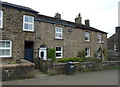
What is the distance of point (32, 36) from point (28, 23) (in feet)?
4.83

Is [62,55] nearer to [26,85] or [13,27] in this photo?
[13,27]

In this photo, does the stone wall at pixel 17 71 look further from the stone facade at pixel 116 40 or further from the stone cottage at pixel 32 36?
the stone facade at pixel 116 40

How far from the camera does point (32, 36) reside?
15.2 meters

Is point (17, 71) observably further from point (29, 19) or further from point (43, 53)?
point (29, 19)

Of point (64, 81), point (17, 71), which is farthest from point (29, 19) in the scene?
point (64, 81)

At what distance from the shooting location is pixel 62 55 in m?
18.6

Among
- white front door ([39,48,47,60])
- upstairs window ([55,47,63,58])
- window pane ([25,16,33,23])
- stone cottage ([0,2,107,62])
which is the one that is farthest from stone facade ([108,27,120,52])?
window pane ([25,16,33,23])

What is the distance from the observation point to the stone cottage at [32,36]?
13477mm

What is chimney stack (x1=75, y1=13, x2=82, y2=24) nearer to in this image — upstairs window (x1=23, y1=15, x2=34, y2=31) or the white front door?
the white front door

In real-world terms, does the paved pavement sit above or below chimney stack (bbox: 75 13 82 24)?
below

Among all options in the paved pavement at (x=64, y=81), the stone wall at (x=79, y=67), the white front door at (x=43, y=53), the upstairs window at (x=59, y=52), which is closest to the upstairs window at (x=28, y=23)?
the white front door at (x=43, y=53)

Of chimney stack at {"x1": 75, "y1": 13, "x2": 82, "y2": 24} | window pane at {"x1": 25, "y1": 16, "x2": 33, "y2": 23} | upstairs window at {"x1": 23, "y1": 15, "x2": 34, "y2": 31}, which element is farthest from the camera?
chimney stack at {"x1": 75, "y1": 13, "x2": 82, "y2": 24}

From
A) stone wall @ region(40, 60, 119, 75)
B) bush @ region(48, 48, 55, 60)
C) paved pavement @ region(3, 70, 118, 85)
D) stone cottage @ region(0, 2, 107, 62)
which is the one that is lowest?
paved pavement @ region(3, 70, 118, 85)

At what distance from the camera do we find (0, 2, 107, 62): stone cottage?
13477mm
